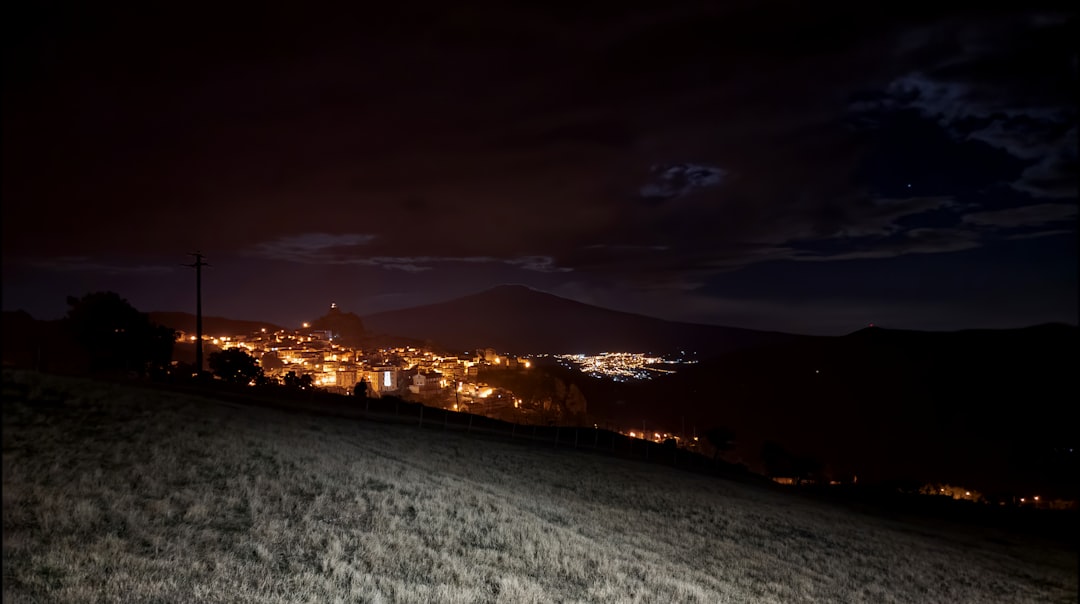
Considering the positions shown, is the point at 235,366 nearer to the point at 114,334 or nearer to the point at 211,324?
the point at 114,334

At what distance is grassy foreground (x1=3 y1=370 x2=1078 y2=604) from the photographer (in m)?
9.15

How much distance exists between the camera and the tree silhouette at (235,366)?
68.1 metres

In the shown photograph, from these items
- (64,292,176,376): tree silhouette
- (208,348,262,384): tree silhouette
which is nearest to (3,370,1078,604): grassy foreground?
(64,292,176,376): tree silhouette

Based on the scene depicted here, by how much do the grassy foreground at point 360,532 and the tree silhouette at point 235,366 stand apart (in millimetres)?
47882

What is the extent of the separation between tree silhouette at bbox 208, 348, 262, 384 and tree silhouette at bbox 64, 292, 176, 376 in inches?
462

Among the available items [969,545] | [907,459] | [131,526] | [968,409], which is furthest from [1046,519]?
[968,409]

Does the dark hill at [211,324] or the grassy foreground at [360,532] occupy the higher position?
the dark hill at [211,324]

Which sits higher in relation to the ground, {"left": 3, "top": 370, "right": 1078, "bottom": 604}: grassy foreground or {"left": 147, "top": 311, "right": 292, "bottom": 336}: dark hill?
{"left": 147, "top": 311, "right": 292, "bottom": 336}: dark hill

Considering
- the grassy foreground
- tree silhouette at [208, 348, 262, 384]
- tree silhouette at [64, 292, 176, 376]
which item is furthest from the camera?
tree silhouette at [208, 348, 262, 384]

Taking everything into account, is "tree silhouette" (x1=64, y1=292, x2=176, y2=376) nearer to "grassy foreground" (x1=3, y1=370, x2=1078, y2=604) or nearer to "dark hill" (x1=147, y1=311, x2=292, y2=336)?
"dark hill" (x1=147, y1=311, x2=292, y2=336)

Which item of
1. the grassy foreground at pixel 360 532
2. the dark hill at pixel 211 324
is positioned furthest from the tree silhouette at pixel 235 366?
the grassy foreground at pixel 360 532

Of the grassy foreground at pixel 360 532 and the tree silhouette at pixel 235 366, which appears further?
the tree silhouette at pixel 235 366

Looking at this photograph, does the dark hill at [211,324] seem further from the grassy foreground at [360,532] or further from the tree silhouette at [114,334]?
the grassy foreground at [360,532]

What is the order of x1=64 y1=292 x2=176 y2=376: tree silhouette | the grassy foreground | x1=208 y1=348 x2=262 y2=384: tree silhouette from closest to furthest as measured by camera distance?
the grassy foreground, x1=64 y1=292 x2=176 y2=376: tree silhouette, x1=208 y1=348 x2=262 y2=384: tree silhouette
